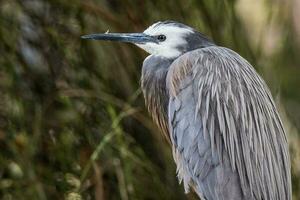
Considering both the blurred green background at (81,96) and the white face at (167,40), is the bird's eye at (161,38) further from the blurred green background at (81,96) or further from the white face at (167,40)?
the blurred green background at (81,96)

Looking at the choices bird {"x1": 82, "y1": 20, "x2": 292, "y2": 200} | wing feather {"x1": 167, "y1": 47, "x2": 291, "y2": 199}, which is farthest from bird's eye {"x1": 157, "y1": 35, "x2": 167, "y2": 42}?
wing feather {"x1": 167, "y1": 47, "x2": 291, "y2": 199}

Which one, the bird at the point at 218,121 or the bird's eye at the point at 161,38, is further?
the bird's eye at the point at 161,38

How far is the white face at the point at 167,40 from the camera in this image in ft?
15.0

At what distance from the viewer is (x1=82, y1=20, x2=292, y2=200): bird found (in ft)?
14.5

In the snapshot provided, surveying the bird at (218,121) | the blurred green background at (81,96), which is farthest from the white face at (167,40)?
the blurred green background at (81,96)

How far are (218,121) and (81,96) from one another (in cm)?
80

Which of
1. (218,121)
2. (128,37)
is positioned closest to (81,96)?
(128,37)

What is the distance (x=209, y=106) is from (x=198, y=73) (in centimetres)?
13

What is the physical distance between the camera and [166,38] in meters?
4.61

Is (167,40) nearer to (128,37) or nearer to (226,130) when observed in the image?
(128,37)

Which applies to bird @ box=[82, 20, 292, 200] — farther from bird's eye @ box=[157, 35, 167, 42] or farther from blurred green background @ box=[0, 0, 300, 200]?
blurred green background @ box=[0, 0, 300, 200]

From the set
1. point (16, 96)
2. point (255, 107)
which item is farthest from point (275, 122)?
point (16, 96)

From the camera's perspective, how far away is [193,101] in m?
4.51

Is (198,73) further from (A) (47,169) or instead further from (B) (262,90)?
(A) (47,169)
